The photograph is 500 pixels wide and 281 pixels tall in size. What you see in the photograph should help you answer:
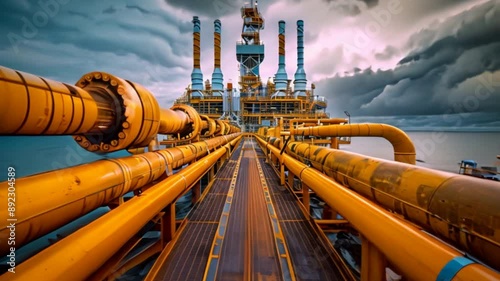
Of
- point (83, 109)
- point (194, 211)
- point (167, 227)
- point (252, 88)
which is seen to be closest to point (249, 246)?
point (167, 227)

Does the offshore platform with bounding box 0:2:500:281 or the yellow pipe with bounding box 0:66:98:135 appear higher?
the yellow pipe with bounding box 0:66:98:135

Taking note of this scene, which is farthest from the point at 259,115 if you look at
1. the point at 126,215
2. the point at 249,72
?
the point at 126,215

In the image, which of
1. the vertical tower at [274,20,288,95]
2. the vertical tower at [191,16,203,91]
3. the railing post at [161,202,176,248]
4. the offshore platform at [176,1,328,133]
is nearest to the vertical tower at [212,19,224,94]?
the offshore platform at [176,1,328,133]

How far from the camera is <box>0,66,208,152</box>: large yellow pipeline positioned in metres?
1.33

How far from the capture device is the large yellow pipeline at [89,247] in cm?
109

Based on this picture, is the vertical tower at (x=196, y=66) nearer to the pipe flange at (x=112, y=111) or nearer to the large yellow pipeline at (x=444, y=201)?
the pipe flange at (x=112, y=111)

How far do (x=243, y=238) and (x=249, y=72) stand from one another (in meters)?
43.8

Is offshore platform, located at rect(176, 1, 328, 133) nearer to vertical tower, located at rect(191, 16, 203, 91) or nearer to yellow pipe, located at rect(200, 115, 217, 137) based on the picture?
vertical tower, located at rect(191, 16, 203, 91)

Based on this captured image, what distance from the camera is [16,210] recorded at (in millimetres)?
1274

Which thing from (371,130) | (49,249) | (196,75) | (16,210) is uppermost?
(196,75)

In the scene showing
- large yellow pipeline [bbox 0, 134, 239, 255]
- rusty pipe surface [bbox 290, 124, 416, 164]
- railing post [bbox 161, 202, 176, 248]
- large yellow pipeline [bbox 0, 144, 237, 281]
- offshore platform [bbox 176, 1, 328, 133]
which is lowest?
railing post [bbox 161, 202, 176, 248]

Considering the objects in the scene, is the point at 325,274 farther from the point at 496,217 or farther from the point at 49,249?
the point at 49,249

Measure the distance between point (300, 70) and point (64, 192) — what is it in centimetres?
4673

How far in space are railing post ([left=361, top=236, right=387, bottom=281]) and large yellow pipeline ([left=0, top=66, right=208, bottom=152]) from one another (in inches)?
112
